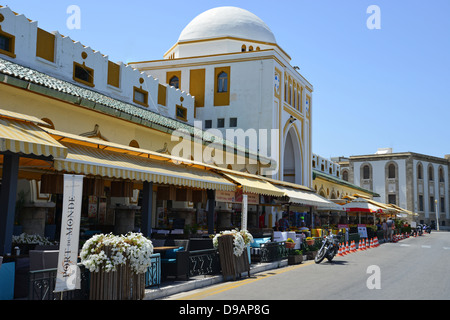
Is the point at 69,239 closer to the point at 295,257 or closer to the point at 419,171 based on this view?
the point at 295,257

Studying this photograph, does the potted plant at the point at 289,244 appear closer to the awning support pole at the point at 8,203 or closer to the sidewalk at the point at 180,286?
the sidewalk at the point at 180,286

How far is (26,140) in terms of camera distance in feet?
27.5

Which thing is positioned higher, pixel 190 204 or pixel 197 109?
pixel 197 109

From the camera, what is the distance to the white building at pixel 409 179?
249ft

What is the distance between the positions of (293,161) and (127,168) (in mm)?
29848

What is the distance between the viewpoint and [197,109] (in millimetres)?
35031

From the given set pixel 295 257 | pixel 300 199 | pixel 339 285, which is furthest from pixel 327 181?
pixel 339 285

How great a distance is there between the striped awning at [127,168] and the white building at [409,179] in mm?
67660

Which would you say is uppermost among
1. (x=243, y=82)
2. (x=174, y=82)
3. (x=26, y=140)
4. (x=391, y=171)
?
(x=174, y=82)

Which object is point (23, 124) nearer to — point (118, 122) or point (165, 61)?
point (118, 122)

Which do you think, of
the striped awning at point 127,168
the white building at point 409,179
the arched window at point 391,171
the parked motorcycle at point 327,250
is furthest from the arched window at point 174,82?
the arched window at point 391,171
